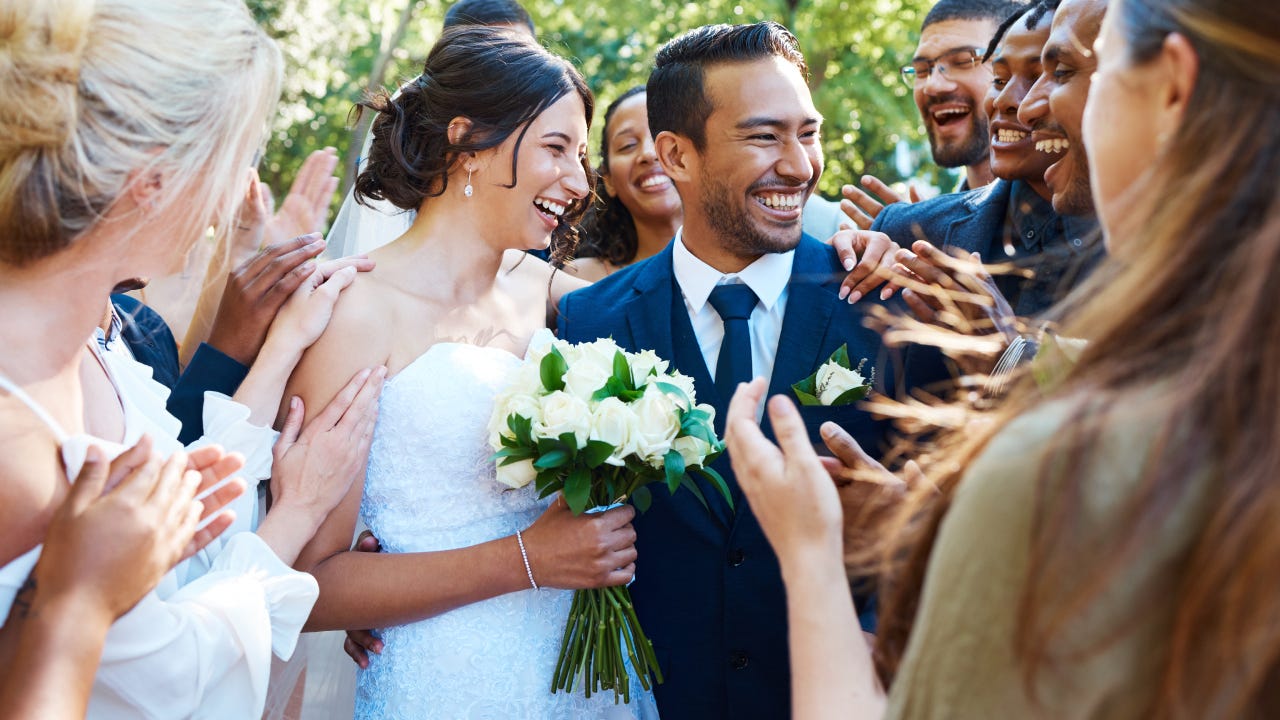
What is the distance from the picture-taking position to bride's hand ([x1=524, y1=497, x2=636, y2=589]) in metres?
3.08

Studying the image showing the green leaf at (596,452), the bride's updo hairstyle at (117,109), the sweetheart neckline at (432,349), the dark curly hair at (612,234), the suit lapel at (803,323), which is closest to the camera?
the bride's updo hairstyle at (117,109)

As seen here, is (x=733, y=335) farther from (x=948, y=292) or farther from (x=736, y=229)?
(x=948, y=292)

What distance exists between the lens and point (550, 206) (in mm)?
3727

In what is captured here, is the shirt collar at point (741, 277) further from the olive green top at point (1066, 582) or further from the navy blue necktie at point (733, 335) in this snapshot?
the olive green top at point (1066, 582)

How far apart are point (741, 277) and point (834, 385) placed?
27.7 inches

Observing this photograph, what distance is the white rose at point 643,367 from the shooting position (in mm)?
2996

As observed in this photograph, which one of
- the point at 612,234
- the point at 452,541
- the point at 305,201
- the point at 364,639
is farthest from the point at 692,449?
the point at 612,234

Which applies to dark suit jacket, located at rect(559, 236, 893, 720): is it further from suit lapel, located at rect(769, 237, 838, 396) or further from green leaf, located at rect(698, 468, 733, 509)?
green leaf, located at rect(698, 468, 733, 509)

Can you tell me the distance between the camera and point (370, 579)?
10.3ft

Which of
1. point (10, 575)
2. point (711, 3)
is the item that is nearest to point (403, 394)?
point (10, 575)

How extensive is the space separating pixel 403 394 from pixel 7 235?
1.38m

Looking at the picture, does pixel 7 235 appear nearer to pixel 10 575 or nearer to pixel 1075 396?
pixel 10 575

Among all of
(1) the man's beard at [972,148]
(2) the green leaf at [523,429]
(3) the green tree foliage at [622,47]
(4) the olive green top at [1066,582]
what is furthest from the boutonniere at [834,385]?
(3) the green tree foliage at [622,47]

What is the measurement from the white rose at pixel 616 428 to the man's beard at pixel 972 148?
11.7ft
